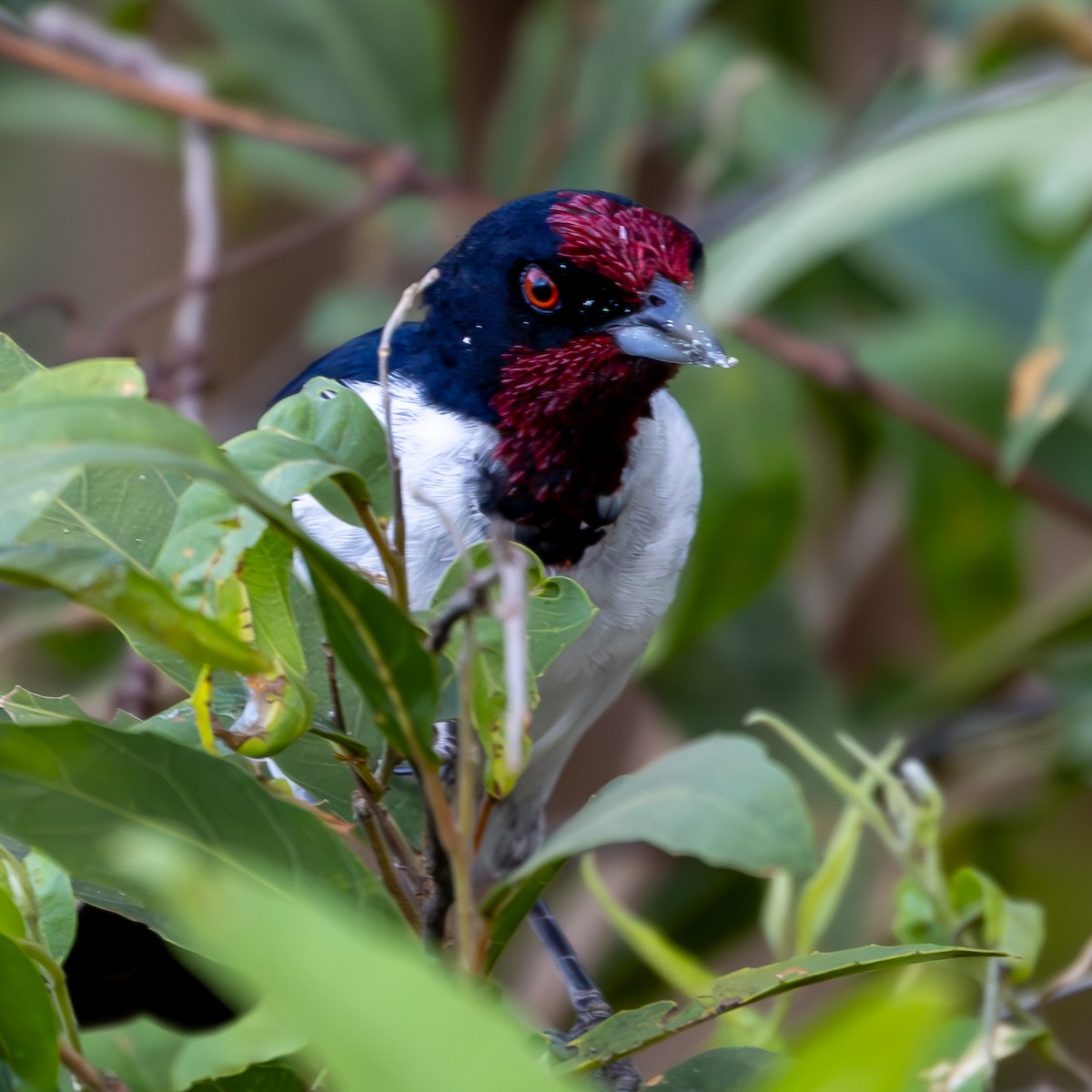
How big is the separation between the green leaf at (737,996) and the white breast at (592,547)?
39 centimetres

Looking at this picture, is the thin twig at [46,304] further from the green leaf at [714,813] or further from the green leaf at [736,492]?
the green leaf at [714,813]

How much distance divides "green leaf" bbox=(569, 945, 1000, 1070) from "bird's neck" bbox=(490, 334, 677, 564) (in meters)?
0.46

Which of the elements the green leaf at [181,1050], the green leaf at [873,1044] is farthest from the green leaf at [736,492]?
the green leaf at [873,1044]

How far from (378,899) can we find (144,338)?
2.48 meters

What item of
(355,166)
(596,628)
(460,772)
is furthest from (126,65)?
(460,772)

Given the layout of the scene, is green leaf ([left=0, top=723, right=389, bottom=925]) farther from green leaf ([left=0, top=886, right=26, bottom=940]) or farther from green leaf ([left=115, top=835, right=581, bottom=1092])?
green leaf ([left=115, top=835, right=581, bottom=1092])

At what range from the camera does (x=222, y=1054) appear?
58 centimetres

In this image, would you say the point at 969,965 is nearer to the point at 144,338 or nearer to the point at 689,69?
the point at 689,69

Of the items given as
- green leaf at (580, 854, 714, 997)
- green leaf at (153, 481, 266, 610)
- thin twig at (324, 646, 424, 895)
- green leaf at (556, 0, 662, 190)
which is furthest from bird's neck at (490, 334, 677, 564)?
green leaf at (556, 0, 662, 190)

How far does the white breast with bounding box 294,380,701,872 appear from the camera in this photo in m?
0.93

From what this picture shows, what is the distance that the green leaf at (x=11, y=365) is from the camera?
549 millimetres

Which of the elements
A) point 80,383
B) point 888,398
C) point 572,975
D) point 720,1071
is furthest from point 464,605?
point 888,398

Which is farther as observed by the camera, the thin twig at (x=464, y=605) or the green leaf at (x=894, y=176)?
the green leaf at (x=894, y=176)

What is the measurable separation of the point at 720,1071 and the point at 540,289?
1.77 ft
